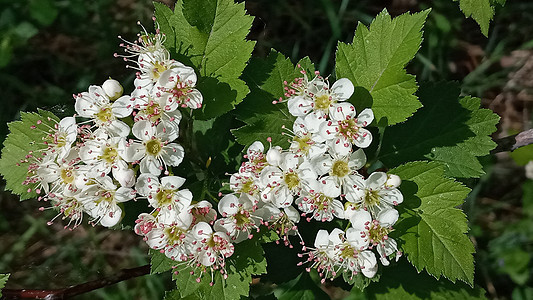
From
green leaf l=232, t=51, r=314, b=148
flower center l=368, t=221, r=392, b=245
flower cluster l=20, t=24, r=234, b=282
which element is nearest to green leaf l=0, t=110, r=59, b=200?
flower cluster l=20, t=24, r=234, b=282

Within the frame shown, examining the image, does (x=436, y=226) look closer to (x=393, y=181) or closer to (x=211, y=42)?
(x=393, y=181)

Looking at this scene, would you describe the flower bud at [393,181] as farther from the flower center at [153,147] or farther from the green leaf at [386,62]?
the flower center at [153,147]

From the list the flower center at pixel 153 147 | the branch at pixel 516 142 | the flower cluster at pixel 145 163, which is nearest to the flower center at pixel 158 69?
the flower cluster at pixel 145 163

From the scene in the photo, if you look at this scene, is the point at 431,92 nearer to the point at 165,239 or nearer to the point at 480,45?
the point at 165,239

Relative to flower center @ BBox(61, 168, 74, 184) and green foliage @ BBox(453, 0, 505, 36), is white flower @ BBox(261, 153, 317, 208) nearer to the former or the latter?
flower center @ BBox(61, 168, 74, 184)

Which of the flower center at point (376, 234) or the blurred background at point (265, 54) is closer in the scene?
the flower center at point (376, 234)

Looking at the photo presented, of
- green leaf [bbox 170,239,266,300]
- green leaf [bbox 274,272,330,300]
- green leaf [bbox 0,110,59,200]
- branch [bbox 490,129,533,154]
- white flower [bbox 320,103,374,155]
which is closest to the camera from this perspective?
white flower [bbox 320,103,374,155]
